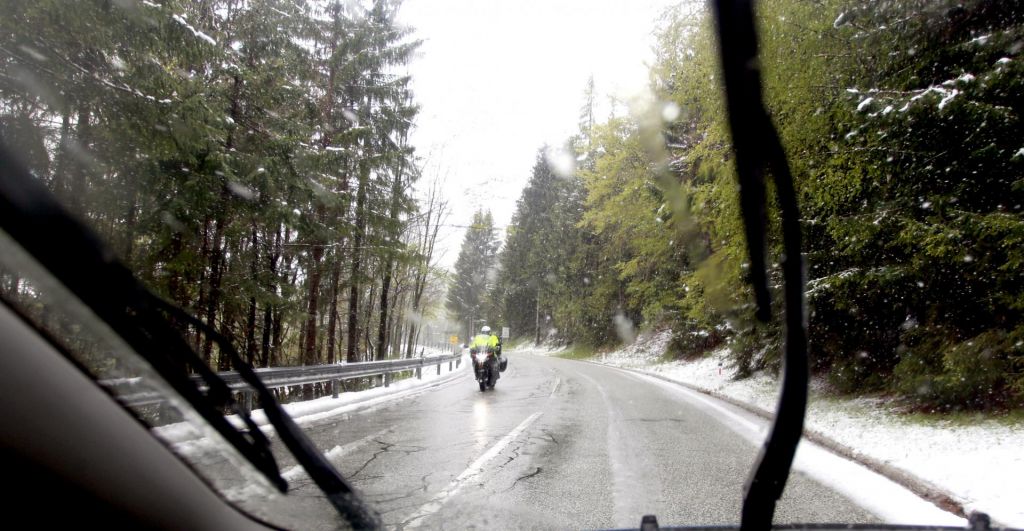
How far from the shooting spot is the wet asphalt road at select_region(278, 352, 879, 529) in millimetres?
4336

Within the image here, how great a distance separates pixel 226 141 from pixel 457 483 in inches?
341

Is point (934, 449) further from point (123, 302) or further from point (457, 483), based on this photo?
point (123, 302)

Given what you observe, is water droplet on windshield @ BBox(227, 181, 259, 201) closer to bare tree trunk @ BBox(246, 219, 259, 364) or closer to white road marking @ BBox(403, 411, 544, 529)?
bare tree trunk @ BBox(246, 219, 259, 364)

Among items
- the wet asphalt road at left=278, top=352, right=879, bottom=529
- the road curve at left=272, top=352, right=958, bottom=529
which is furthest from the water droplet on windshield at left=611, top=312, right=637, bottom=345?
the road curve at left=272, top=352, right=958, bottom=529

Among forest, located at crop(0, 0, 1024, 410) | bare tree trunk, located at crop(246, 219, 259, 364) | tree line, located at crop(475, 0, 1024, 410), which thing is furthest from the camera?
bare tree trunk, located at crop(246, 219, 259, 364)

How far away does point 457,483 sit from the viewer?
5.10m

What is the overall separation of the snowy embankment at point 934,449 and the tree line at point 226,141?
19.6 feet

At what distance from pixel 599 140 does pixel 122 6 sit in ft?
43.0

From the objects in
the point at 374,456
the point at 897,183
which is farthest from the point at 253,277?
the point at 897,183

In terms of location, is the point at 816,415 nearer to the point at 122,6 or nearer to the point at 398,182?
the point at 122,6

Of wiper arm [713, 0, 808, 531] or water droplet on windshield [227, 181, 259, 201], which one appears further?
water droplet on windshield [227, 181, 259, 201]

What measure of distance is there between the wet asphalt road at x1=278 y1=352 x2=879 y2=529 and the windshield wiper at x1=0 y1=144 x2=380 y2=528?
238cm

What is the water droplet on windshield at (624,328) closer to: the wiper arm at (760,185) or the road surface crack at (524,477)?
the road surface crack at (524,477)

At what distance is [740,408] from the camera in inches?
451
